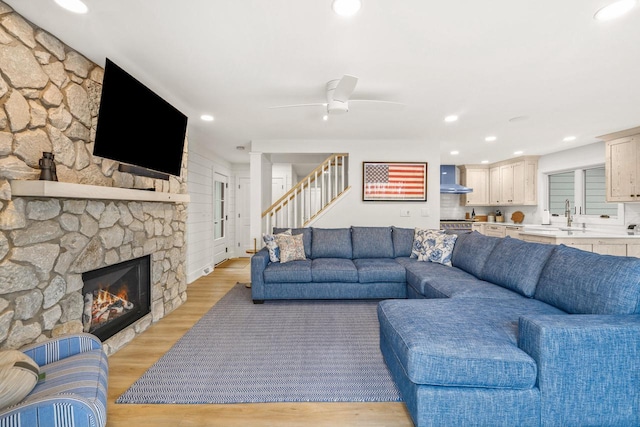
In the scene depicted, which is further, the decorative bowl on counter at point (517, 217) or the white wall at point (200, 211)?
the decorative bowl on counter at point (517, 217)

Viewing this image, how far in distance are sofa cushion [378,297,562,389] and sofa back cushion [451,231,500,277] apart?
112 cm

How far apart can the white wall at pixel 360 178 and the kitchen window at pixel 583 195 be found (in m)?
2.89

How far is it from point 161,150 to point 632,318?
3.51 m

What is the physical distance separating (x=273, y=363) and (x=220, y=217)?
4.66m

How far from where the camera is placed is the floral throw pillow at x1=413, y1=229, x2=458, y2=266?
11.8ft

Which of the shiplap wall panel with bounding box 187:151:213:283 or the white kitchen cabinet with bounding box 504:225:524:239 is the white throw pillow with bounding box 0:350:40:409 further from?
the white kitchen cabinet with bounding box 504:225:524:239

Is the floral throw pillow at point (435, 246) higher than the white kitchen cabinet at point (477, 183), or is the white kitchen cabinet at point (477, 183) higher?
the white kitchen cabinet at point (477, 183)

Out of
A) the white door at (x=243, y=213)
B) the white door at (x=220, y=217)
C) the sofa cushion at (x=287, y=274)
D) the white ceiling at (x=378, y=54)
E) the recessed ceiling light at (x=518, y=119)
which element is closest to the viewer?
the white ceiling at (x=378, y=54)

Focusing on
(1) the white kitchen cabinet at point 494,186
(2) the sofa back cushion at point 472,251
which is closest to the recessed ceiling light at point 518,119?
(2) the sofa back cushion at point 472,251

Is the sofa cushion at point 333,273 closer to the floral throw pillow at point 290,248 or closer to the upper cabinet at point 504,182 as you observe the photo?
the floral throw pillow at point 290,248

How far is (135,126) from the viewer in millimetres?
2201

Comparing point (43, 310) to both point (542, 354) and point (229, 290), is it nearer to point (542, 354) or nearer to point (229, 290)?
point (229, 290)

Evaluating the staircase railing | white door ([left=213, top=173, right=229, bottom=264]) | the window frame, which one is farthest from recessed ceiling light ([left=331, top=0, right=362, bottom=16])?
the window frame

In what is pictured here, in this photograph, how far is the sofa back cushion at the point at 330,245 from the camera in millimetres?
4117
